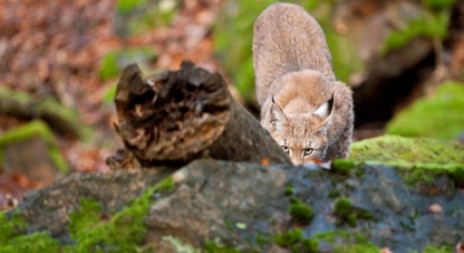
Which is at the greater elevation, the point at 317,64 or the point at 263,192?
the point at 317,64

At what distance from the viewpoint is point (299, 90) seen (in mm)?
8945

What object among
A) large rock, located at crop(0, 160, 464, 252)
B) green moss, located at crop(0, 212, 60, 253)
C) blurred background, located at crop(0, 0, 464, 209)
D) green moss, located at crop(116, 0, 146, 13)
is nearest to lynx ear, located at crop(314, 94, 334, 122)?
large rock, located at crop(0, 160, 464, 252)

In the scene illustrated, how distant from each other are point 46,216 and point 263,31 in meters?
6.38

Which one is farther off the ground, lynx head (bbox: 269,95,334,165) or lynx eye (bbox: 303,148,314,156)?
lynx head (bbox: 269,95,334,165)

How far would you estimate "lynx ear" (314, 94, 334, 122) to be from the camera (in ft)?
26.8

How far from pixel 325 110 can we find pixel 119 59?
10.4 meters

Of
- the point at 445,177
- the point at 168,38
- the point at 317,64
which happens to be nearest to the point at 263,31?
the point at 317,64

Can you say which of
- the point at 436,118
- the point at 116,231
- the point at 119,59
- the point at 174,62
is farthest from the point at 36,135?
the point at 116,231

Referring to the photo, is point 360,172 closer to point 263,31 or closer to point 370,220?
point 370,220

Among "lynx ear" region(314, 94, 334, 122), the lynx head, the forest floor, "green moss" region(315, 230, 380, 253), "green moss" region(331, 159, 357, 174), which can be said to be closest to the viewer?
"green moss" region(315, 230, 380, 253)

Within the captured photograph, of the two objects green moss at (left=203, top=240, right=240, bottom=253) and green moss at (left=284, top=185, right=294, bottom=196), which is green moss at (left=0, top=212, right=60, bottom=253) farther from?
green moss at (left=284, top=185, right=294, bottom=196)

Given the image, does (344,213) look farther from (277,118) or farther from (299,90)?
(299,90)

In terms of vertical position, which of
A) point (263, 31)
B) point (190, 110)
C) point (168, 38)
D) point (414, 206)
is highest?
point (168, 38)

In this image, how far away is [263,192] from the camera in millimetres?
5016
